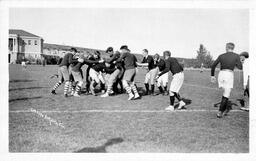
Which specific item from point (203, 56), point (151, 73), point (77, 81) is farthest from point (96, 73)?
point (203, 56)

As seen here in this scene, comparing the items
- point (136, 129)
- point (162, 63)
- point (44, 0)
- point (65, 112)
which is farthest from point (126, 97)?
point (44, 0)

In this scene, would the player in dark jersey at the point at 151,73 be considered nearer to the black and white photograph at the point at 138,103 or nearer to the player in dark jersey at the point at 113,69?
the player in dark jersey at the point at 113,69

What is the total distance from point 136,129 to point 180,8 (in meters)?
2.41

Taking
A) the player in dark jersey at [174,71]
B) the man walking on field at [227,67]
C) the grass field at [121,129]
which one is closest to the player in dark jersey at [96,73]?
the grass field at [121,129]

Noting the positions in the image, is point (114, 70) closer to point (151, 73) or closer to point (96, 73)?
point (96, 73)

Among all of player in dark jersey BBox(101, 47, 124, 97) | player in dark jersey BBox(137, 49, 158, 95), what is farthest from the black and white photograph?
player in dark jersey BBox(137, 49, 158, 95)

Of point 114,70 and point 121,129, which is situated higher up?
point 114,70

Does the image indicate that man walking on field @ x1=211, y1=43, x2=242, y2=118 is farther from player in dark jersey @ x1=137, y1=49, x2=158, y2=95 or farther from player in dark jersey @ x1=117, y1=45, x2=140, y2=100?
player in dark jersey @ x1=137, y1=49, x2=158, y2=95

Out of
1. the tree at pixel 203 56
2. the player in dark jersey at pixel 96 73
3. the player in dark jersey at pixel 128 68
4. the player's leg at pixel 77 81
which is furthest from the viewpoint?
the player in dark jersey at pixel 96 73

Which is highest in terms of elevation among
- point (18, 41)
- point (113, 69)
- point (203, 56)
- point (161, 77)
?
point (18, 41)

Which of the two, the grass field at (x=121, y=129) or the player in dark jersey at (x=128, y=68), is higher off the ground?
the player in dark jersey at (x=128, y=68)

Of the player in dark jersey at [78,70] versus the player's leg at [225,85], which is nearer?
the player's leg at [225,85]
